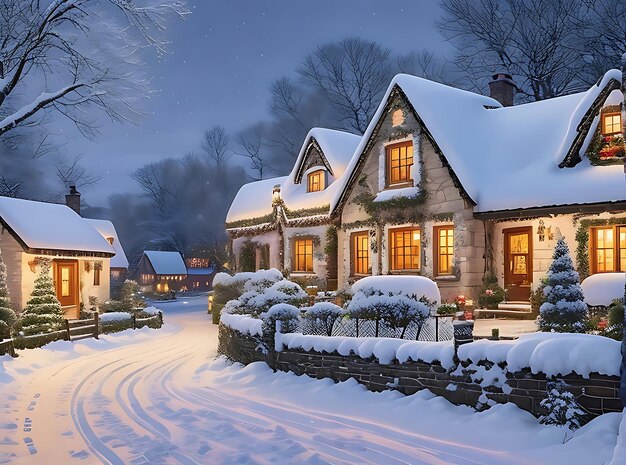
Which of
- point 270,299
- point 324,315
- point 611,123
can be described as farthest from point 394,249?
point 324,315

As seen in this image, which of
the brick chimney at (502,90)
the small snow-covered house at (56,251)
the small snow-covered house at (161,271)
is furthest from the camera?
the small snow-covered house at (161,271)

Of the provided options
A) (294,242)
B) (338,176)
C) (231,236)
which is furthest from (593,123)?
(231,236)

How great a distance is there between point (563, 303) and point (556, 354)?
3.71m

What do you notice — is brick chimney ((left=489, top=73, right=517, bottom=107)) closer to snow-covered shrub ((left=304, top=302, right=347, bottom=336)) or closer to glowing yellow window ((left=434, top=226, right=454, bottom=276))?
glowing yellow window ((left=434, top=226, right=454, bottom=276))

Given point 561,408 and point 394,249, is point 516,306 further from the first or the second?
point 561,408

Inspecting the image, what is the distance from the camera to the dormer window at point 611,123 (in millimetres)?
16219

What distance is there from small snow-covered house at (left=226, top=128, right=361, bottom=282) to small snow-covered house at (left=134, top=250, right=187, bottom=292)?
112 feet

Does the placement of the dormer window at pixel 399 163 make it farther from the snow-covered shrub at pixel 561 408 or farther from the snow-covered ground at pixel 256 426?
the snow-covered shrub at pixel 561 408

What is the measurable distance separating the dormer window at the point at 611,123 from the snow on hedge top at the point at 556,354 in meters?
10.3

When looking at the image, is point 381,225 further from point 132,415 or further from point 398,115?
point 132,415

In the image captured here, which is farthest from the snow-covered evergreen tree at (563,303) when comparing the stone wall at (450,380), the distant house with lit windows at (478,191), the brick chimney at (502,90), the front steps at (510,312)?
the brick chimney at (502,90)

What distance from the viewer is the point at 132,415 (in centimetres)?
942

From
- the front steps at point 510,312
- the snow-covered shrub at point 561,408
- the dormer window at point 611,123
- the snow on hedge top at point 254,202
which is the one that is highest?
the dormer window at point 611,123

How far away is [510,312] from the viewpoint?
16.9m
